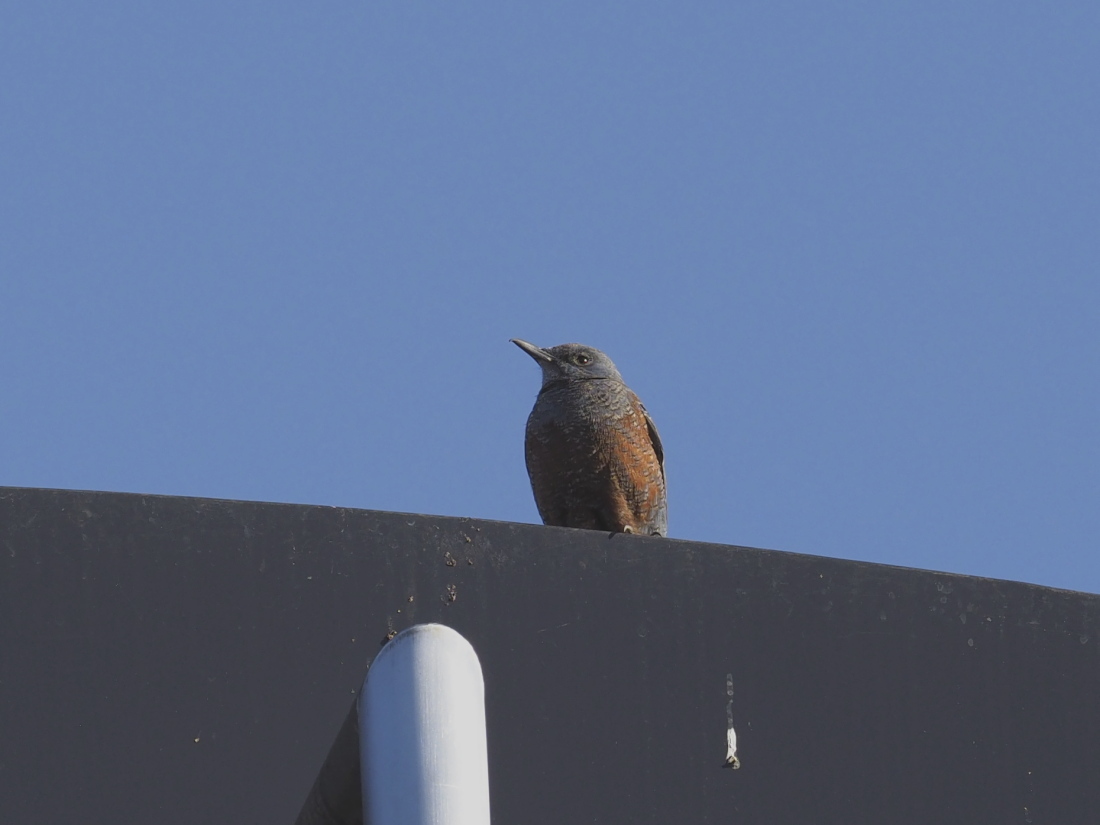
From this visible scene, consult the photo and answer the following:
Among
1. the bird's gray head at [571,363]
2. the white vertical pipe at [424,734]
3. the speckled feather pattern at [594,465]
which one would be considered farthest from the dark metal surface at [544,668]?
the bird's gray head at [571,363]

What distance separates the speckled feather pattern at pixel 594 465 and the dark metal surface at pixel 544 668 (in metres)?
3.47

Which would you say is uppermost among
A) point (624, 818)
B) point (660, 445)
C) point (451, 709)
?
point (660, 445)

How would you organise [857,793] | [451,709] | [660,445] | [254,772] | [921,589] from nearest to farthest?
[451,709]
[254,772]
[857,793]
[921,589]
[660,445]

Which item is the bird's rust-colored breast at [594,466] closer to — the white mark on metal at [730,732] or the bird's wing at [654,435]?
the bird's wing at [654,435]

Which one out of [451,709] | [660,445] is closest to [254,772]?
[451,709]

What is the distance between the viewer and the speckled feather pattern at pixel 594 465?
9.46 m

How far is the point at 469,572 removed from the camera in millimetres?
5730

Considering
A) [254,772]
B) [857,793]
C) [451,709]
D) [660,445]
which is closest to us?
[451,709]

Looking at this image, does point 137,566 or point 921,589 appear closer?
point 137,566

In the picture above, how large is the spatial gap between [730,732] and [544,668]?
0.72 metres

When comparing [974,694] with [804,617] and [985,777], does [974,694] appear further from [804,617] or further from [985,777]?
[804,617]

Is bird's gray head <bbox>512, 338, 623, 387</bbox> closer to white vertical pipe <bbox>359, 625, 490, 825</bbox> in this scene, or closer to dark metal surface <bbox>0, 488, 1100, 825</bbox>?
dark metal surface <bbox>0, 488, 1100, 825</bbox>

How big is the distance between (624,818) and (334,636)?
4.00 feet

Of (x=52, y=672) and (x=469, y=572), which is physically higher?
(x=469, y=572)
